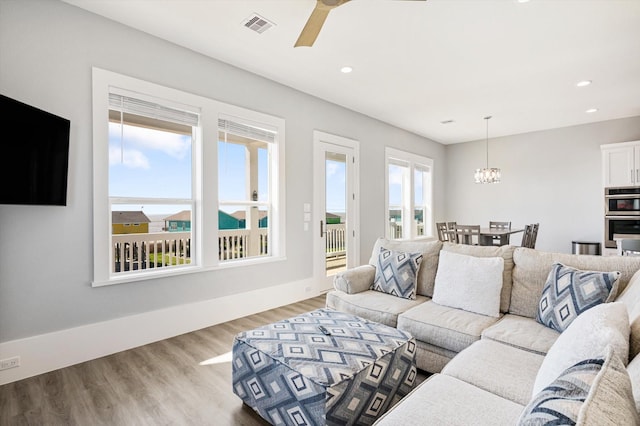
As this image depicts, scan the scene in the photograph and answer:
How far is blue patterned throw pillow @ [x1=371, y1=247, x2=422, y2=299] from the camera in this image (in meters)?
2.92

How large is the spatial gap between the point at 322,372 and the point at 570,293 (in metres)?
1.64

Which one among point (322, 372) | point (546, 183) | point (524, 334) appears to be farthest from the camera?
point (546, 183)

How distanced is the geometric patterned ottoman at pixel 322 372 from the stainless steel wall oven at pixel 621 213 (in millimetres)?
5654

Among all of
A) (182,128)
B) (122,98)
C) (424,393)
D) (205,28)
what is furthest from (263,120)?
(424,393)

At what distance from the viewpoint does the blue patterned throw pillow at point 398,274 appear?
9.57 feet

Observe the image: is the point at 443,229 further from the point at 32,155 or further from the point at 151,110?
the point at 32,155

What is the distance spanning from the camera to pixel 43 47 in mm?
2531

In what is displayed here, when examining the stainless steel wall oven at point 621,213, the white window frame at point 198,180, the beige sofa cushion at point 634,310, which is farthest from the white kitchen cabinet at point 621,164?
the white window frame at point 198,180

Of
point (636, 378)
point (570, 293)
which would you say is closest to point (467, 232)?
point (570, 293)

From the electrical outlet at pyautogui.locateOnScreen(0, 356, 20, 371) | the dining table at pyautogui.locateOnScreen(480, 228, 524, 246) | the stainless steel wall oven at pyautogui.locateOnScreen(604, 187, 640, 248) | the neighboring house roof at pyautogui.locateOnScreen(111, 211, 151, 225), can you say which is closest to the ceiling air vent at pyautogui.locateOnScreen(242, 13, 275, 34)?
the neighboring house roof at pyautogui.locateOnScreen(111, 211, 151, 225)

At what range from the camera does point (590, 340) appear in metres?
1.04

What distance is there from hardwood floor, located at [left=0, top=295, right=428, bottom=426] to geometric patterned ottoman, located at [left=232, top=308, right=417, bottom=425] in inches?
10.2

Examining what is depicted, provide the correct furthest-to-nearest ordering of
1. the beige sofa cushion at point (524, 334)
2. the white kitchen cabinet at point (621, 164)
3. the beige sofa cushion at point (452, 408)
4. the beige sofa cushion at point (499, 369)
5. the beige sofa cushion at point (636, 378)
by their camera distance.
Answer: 1. the white kitchen cabinet at point (621, 164)
2. the beige sofa cushion at point (524, 334)
3. the beige sofa cushion at point (499, 369)
4. the beige sofa cushion at point (452, 408)
5. the beige sofa cushion at point (636, 378)

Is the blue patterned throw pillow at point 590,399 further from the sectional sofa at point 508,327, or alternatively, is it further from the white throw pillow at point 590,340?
the white throw pillow at point 590,340
